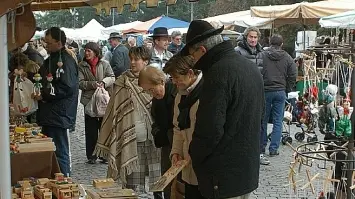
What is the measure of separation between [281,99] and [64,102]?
143 inches

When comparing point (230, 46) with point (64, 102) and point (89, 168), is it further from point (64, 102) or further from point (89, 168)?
point (89, 168)

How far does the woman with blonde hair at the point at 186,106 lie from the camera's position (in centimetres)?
350

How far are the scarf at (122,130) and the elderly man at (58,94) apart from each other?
92cm

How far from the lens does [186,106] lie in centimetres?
353

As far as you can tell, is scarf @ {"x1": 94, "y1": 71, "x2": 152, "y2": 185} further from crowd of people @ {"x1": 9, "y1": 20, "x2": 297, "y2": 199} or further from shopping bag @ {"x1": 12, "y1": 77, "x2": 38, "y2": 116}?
shopping bag @ {"x1": 12, "y1": 77, "x2": 38, "y2": 116}

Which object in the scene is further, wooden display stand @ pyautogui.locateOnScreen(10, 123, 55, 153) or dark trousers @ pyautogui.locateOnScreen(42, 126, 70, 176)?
dark trousers @ pyautogui.locateOnScreen(42, 126, 70, 176)

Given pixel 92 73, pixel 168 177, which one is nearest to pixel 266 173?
pixel 92 73

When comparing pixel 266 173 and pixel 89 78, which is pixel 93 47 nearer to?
pixel 89 78

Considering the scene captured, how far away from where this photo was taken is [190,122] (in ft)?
11.4

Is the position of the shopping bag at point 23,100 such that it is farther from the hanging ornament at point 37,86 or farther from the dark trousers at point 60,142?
the dark trousers at point 60,142

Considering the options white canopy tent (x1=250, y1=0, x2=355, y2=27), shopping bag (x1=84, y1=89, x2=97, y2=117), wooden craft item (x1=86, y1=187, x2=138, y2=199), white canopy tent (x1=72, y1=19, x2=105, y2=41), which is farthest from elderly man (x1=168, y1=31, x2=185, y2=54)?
white canopy tent (x1=72, y1=19, x2=105, y2=41)

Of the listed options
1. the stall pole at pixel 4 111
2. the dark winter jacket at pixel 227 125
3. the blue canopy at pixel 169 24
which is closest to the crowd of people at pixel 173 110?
the dark winter jacket at pixel 227 125

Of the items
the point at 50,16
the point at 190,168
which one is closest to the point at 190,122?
the point at 190,168

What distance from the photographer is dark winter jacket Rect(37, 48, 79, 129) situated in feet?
17.9
